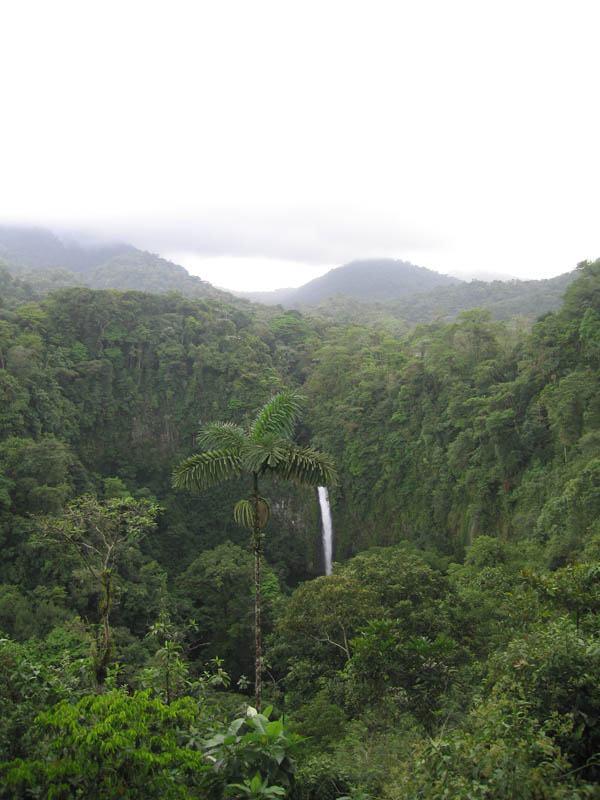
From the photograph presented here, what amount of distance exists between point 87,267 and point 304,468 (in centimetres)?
10605

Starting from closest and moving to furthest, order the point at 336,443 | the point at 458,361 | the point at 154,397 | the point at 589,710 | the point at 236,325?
1. the point at 589,710
2. the point at 458,361
3. the point at 336,443
4. the point at 154,397
5. the point at 236,325

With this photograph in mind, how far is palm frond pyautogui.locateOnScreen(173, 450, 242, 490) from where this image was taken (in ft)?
23.0

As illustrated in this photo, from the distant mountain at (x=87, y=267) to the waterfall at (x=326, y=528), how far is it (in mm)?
42195

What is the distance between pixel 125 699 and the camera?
3.86m

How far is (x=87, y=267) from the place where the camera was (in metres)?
97.9

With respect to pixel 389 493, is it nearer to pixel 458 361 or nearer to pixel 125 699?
Result: pixel 458 361

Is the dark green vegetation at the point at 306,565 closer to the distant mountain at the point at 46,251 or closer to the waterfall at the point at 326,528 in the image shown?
the waterfall at the point at 326,528

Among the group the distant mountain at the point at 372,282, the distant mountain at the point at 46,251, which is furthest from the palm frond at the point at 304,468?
the distant mountain at the point at 46,251

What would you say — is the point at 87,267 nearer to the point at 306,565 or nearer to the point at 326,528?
A: the point at 326,528

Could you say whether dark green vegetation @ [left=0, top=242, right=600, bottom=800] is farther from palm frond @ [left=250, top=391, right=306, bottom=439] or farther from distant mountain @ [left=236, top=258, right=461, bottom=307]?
distant mountain @ [left=236, top=258, right=461, bottom=307]

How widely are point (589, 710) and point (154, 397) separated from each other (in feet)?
93.7

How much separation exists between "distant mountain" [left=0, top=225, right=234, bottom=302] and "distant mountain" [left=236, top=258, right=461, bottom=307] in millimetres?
25652

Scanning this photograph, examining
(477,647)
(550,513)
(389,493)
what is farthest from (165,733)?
(389,493)

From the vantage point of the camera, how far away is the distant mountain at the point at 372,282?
95000 mm
